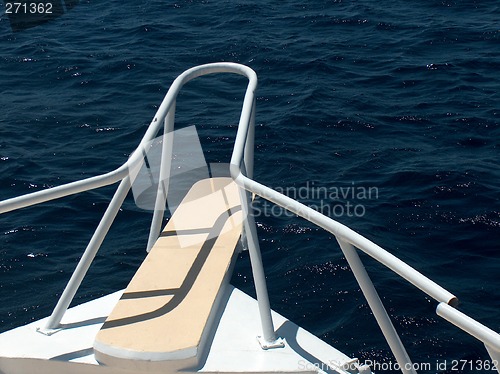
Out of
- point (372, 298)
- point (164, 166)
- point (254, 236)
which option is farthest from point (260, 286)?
point (164, 166)

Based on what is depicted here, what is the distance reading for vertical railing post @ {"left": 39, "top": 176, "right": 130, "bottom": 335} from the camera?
569 centimetres

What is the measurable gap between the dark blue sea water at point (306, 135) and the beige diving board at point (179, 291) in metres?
2.40

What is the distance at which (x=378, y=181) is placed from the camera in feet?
38.7

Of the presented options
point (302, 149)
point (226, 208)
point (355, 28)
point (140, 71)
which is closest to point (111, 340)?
point (226, 208)

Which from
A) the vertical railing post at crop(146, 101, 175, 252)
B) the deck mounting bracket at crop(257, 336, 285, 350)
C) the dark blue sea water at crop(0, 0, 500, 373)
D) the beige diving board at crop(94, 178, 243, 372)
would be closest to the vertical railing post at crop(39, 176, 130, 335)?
the beige diving board at crop(94, 178, 243, 372)

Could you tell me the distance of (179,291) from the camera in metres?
5.83

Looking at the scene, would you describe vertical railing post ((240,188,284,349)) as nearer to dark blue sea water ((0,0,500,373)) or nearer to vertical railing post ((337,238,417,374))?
vertical railing post ((337,238,417,374))

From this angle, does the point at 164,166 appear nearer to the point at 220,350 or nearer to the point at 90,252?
the point at 90,252

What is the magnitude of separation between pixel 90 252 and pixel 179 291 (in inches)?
25.4

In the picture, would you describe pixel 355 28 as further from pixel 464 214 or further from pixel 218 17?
pixel 464 214

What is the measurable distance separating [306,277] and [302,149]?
11.4 feet

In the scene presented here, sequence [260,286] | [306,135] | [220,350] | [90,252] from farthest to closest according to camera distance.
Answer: [306,135] → [90,252] → [260,286] → [220,350]

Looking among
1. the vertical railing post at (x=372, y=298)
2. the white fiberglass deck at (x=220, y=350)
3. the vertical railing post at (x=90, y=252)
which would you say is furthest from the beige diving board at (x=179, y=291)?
the vertical railing post at (x=372, y=298)

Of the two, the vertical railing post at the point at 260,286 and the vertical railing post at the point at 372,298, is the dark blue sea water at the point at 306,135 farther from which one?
the vertical railing post at the point at 372,298
